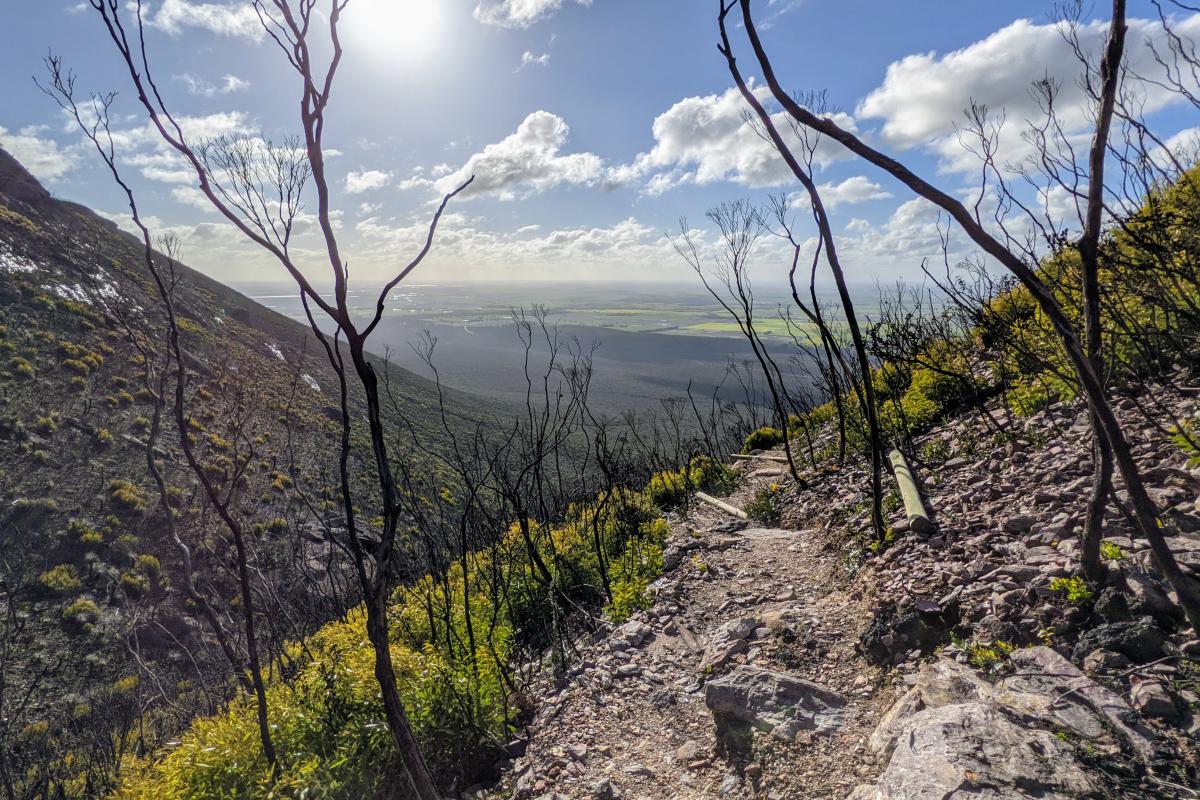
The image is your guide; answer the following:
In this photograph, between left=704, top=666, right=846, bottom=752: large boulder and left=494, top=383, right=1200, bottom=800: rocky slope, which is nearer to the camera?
left=494, top=383, right=1200, bottom=800: rocky slope

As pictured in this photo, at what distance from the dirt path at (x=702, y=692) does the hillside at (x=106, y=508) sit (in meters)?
4.14

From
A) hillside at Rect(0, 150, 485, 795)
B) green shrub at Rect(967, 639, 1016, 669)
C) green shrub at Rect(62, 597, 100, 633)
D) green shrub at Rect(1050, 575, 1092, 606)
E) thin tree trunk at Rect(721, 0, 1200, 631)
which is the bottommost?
green shrub at Rect(62, 597, 100, 633)

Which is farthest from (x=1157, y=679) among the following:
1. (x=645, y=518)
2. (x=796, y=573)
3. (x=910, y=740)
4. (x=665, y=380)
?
(x=665, y=380)

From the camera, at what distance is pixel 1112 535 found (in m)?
3.16

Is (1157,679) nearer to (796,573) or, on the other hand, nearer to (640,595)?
(796,573)

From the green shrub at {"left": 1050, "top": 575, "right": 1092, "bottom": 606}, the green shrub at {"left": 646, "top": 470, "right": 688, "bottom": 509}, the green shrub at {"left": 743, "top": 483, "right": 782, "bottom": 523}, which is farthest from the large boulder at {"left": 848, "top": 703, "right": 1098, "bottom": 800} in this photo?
the green shrub at {"left": 646, "top": 470, "right": 688, "bottom": 509}

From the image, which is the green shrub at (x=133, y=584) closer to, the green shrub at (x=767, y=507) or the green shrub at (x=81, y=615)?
the green shrub at (x=81, y=615)

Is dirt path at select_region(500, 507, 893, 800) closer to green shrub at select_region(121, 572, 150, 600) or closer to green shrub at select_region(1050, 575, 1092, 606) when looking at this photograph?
green shrub at select_region(1050, 575, 1092, 606)

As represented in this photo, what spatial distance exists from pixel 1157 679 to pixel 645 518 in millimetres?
9434

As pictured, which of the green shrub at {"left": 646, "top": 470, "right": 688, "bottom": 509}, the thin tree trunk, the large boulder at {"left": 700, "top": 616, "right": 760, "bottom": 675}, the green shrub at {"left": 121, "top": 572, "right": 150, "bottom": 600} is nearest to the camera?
the thin tree trunk

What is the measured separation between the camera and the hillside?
1531 centimetres

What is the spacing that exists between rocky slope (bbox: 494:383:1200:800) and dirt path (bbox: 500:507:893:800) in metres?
0.02

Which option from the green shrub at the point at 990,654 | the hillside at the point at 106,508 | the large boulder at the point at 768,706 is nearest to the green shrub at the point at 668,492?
the hillside at the point at 106,508

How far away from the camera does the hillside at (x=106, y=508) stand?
50.2 ft
